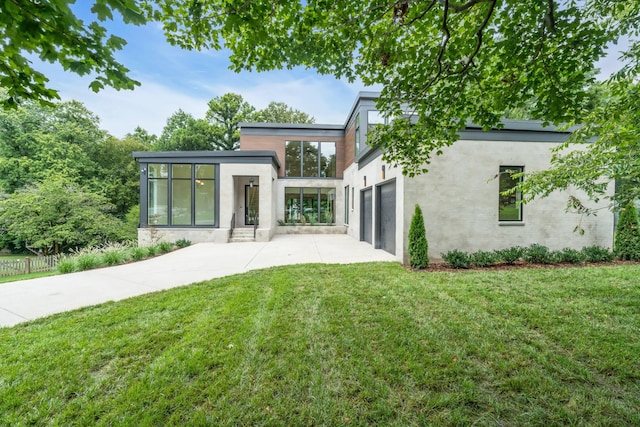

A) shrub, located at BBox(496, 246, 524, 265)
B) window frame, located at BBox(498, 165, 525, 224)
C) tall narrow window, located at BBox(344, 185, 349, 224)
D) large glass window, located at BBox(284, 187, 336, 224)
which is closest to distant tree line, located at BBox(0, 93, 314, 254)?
large glass window, located at BBox(284, 187, 336, 224)

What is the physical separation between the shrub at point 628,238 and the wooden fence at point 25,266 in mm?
17441

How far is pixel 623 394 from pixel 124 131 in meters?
42.0

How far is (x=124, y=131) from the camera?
1283 inches

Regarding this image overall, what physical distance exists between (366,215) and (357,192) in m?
1.39

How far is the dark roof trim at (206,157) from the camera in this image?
12.2m

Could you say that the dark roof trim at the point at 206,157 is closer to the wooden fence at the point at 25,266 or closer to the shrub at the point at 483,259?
the wooden fence at the point at 25,266

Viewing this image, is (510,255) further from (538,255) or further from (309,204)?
(309,204)

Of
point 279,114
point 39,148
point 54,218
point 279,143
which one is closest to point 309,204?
point 279,143

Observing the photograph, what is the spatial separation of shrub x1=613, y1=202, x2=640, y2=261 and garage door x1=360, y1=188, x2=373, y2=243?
733 cm

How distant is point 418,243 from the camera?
22.1 ft

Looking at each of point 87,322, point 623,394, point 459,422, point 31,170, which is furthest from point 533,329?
point 31,170

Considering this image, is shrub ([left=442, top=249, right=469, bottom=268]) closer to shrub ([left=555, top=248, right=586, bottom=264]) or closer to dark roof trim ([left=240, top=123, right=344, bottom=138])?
shrub ([left=555, top=248, right=586, bottom=264])

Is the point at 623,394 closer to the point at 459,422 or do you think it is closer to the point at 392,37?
the point at 459,422

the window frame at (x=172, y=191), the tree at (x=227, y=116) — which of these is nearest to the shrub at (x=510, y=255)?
the window frame at (x=172, y=191)
